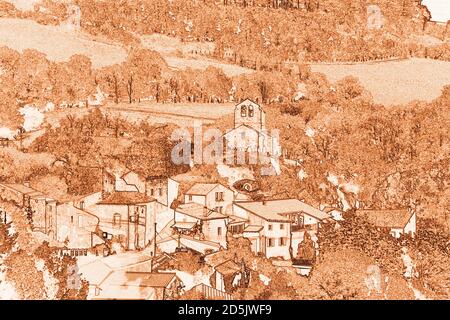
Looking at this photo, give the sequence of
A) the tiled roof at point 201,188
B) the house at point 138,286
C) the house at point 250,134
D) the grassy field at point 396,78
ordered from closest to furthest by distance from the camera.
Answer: the house at point 138,286
the tiled roof at point 201,188
the house at point 250,134
the grassy field at point 396,78

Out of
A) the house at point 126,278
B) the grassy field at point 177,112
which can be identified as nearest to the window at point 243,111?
the grassy field at point 177,112

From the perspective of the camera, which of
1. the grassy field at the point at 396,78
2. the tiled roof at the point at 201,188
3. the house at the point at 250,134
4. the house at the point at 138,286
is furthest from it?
the grassy field at the point at 396,78

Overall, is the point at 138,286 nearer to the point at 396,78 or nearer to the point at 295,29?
the point at 295,29

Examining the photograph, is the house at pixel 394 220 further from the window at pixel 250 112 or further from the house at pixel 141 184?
the house at pixel 141 184

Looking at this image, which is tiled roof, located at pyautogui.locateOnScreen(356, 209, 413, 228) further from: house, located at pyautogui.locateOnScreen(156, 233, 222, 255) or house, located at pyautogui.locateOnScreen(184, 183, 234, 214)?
house, located at pyautogui.locateOnScreen(156, 233, 222, 255)

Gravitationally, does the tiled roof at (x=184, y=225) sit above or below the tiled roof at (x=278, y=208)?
below

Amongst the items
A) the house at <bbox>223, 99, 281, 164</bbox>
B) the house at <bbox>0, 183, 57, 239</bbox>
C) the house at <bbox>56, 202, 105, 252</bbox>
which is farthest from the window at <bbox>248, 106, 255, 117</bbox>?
the house at <bbox>0, 183, 57, 239</bbox>

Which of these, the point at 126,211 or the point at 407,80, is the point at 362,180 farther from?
the point at 126,211

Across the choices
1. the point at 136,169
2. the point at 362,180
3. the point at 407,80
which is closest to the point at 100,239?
the point at 136,169

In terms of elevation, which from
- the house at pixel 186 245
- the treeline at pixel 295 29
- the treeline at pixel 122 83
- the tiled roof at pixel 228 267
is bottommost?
the tiled roof at pixel 228 267
